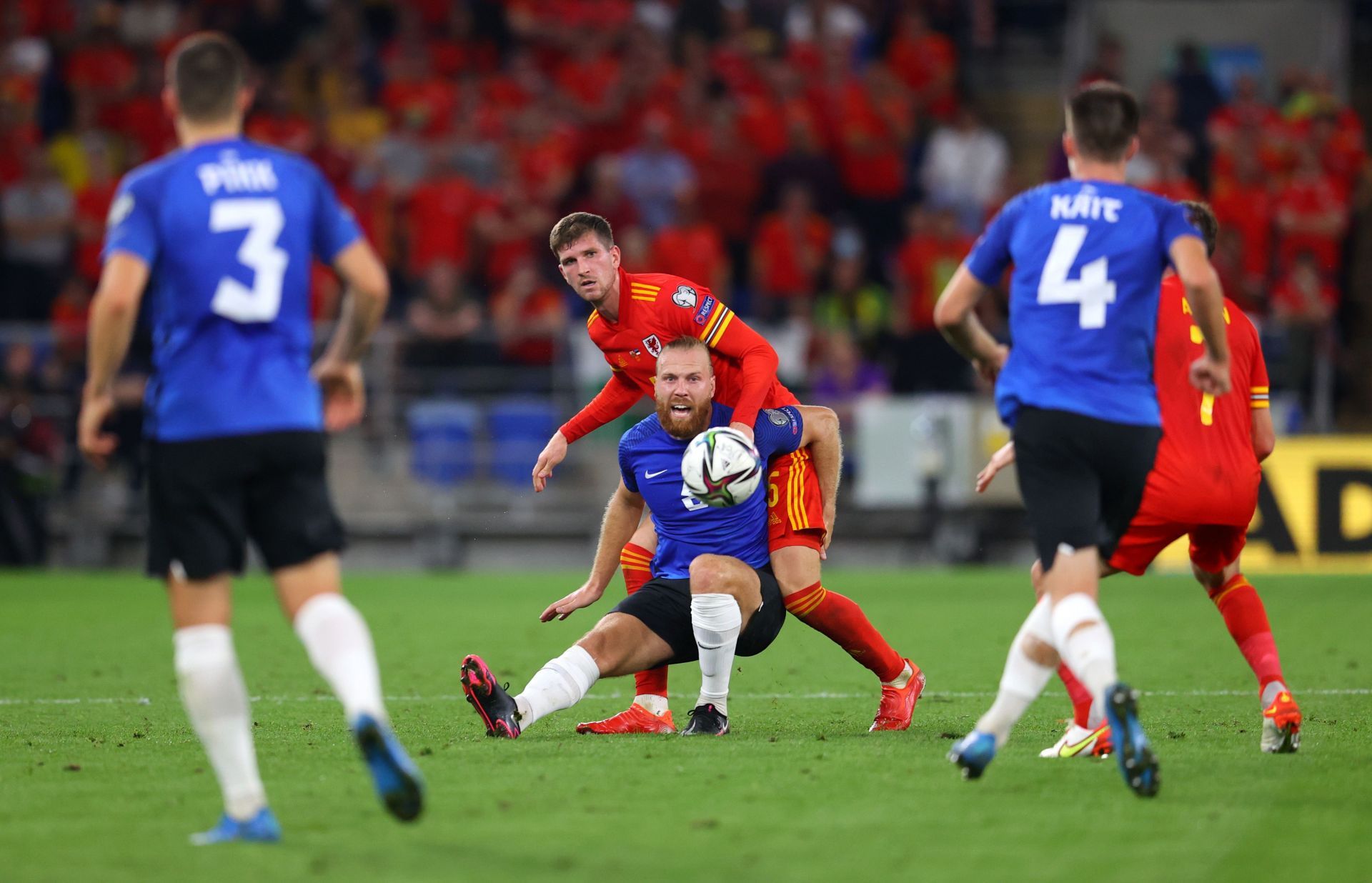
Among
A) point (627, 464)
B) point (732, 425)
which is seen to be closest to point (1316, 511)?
point (627, 464)

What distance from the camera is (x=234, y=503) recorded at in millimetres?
4801

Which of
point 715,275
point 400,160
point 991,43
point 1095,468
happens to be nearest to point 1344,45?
point 991,43

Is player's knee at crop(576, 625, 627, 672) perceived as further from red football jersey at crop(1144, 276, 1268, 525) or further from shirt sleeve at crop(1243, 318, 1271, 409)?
shirt sleeve at crop(1243, 318, 1271, 409)

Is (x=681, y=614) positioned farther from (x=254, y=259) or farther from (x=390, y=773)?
(x=254, y=259)

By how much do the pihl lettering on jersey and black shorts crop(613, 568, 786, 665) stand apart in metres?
2.75

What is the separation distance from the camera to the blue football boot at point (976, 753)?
527 cm

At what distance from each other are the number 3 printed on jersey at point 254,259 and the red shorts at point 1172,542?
3103mm

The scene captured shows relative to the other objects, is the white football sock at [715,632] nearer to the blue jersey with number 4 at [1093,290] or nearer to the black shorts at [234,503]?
the blue jersey with number 4 at [1093,290]

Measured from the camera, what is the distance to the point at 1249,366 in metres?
6.60

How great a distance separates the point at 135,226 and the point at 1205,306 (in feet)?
10.2

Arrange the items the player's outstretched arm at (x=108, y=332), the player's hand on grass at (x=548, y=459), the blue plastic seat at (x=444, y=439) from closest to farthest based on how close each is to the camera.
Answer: the player's outstretched arm at (x=108, y=332) < the player's hand on grass at (x=548, y=459) < the blue plastic seat at (x=444, y=439)

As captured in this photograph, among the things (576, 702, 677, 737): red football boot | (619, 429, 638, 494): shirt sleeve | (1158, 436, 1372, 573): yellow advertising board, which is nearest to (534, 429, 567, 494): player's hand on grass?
(619, 429, 638, 494): shirt sleeve

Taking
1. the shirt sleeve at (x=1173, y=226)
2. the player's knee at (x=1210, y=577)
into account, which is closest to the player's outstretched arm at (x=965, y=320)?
the shirt sleeve at (x=1173, y=226)

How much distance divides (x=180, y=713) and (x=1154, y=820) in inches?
178
